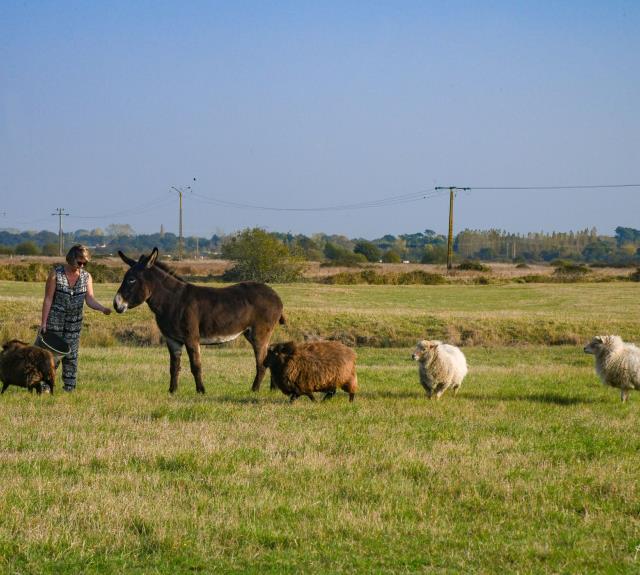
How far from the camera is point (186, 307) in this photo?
53.1ft

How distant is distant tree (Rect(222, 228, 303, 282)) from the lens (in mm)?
78625

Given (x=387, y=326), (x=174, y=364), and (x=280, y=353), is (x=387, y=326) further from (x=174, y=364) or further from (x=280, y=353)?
(x=280, y=353)

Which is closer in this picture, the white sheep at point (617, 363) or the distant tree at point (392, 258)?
the white sheep at point (617, 363)

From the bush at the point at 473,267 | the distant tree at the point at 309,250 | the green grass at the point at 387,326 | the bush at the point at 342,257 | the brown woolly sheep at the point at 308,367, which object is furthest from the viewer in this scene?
the bush at the point at 342,257

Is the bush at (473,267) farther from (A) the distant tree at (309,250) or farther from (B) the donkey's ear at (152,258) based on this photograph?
(B) the donkey's ear at (152,258)

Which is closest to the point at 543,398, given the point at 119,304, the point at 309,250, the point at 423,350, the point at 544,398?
the point at 544,398

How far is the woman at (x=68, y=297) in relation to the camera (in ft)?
50.4

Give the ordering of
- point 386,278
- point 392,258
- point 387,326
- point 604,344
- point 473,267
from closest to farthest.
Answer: point 604,344, point 387,326, point 386,278, point 473,267, point 392,258

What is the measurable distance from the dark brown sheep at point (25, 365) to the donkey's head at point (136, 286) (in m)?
1.62

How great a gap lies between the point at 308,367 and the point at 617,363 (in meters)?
5.35

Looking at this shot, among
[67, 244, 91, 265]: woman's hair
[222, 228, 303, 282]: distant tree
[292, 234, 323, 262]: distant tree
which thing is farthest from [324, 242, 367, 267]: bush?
[67, 244, 91, 265]: woman's hair

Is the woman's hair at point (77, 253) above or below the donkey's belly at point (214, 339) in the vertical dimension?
above

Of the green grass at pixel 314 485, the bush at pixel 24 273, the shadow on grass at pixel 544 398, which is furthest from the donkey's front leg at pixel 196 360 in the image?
the bush at pixel 24 273

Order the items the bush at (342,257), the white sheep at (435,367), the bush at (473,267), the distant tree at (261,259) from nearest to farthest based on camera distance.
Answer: the white sheep at (435,367), the distant tree at (261,259), the bush at (473,267), the bush at (342,257)
